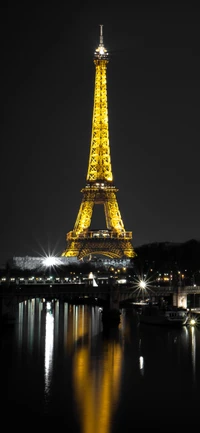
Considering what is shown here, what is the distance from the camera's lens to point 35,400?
103 ft

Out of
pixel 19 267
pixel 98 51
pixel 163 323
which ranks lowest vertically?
pixel 163 323

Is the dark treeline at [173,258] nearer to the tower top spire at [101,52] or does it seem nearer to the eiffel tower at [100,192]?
the eiffel tower at [100,192]

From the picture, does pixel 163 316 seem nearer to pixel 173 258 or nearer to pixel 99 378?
pixel 99 378

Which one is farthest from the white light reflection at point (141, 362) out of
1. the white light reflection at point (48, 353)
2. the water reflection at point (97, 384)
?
the white light reflection at point (48, 353)

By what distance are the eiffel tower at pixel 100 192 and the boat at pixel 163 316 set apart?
129ft

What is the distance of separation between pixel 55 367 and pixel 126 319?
21936mm

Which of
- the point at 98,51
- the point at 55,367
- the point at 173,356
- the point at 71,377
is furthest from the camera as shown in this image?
the point at 98,51

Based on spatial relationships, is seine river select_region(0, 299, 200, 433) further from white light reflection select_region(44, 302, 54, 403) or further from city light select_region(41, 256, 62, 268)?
city light select_region(41, 256, 62, 268)

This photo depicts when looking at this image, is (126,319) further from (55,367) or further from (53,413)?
(53,413)

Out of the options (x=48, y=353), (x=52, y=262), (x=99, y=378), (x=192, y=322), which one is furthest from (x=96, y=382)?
(x=52, y=262)

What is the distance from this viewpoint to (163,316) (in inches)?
2184

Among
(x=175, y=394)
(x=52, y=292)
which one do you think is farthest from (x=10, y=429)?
(x=52, y=292)

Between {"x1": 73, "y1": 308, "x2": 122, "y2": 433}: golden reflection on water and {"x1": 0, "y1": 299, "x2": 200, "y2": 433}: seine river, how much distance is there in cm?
3

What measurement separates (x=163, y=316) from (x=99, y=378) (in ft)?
66.5
